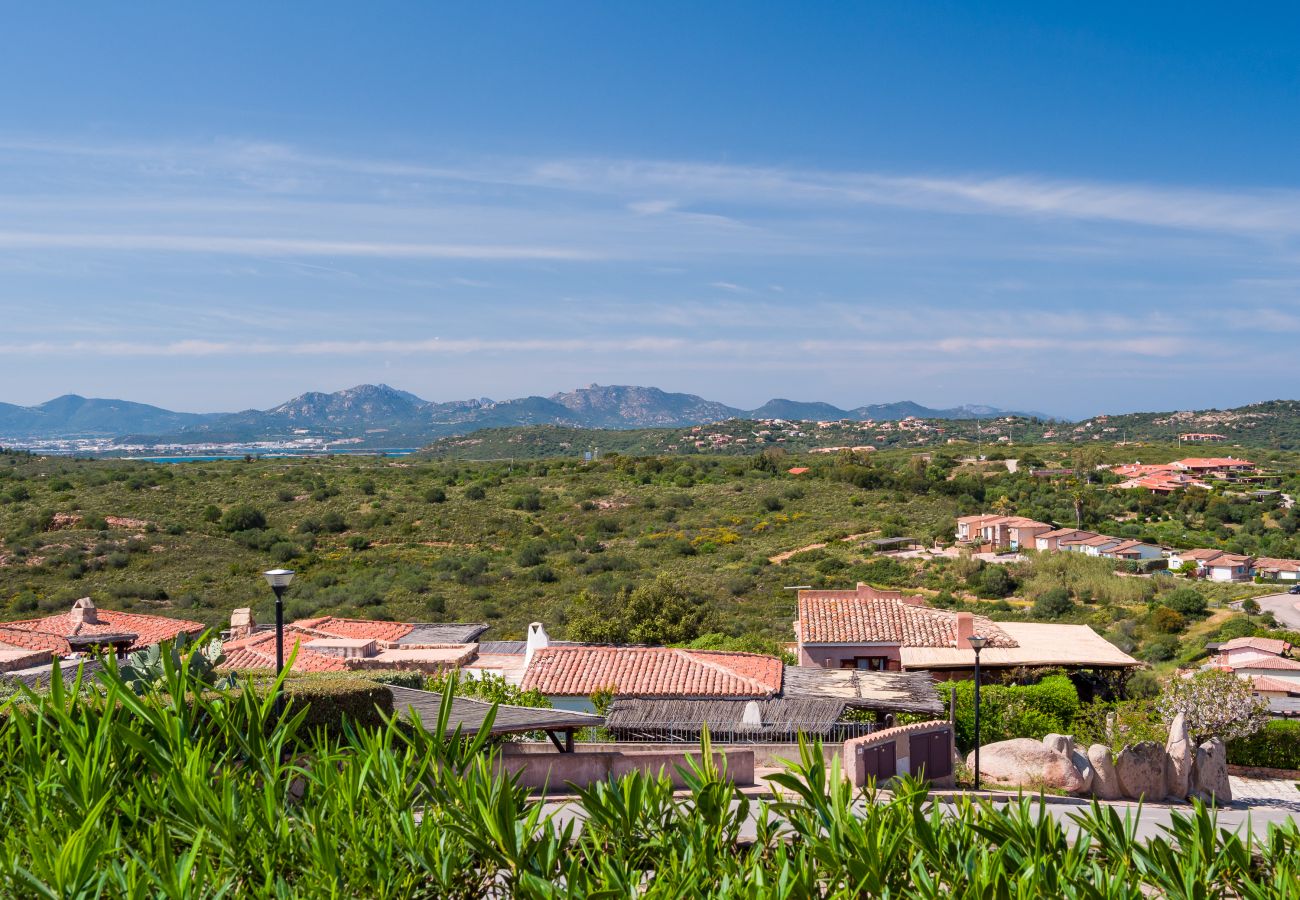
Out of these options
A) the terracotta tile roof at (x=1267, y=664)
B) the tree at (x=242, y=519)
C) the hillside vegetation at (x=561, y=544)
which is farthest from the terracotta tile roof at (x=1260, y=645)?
the tree at (x=242, y=519)

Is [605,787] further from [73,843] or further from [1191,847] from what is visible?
[1191,847]

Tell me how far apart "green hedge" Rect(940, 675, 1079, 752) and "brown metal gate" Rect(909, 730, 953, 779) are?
11.9 ft

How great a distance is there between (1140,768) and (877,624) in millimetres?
9753

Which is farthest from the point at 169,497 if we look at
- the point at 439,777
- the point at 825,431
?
the point at 825,431

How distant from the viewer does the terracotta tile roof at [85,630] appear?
67.9ft

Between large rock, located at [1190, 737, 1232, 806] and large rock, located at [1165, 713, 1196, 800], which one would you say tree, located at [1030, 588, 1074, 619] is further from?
large rock, located at [1165, 713, 1196, 800]

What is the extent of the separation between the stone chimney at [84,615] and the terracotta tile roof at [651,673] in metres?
11.5

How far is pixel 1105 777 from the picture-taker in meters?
14.0

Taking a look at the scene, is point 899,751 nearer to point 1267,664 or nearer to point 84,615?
point 1267,664

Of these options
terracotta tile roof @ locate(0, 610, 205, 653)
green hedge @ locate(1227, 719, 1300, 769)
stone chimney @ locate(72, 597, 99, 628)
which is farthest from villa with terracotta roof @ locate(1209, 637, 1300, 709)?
stone chimney @ locate(72, 597, 99, 628)

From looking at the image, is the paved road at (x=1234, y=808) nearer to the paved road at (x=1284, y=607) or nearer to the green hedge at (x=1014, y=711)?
the green hedge at (x=1014, y=711)

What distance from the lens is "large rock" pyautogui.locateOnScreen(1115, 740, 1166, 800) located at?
14.0 meters

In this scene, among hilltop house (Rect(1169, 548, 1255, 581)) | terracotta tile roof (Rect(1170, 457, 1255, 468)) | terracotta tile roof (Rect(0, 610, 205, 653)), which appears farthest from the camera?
terracotta tile roof (Rect(1170, 457, 1255, 468))

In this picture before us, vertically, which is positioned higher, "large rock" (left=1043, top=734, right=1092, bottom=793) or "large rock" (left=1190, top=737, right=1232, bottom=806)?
"large rock" (left=1043, top=734, right=1092, bottom=793)
